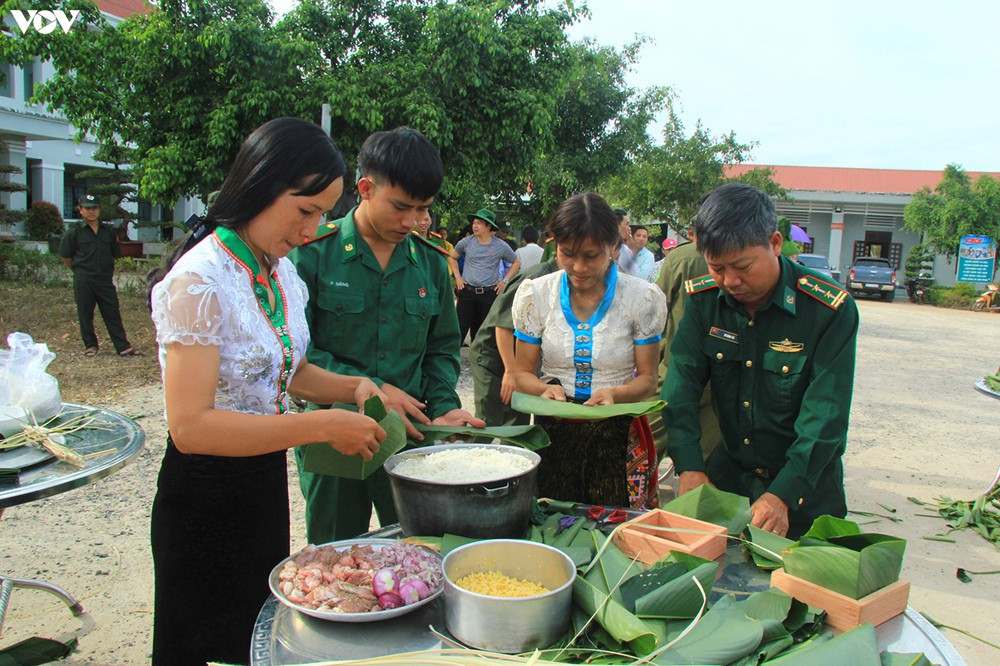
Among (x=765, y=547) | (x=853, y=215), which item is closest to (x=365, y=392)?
(x=765, y=547)

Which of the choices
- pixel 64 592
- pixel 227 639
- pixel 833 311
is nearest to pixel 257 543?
pixel 227 639

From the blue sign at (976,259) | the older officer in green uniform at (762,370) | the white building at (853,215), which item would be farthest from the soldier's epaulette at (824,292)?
the white building at (853,215)

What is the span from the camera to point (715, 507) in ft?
5.39

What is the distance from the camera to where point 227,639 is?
62.5 inches

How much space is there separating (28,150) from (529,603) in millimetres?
25127

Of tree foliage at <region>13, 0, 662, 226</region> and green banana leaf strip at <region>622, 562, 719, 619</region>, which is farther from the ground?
tree foliage at <region>13, 0, 662, 226</region>

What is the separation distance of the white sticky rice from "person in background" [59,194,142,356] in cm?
732

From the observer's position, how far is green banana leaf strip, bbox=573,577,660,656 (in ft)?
3.59

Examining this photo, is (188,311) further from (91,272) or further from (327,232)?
(91,272)

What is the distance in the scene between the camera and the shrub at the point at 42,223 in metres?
19.0

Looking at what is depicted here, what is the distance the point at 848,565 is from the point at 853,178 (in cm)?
3453

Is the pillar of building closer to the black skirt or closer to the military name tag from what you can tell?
the military name tag

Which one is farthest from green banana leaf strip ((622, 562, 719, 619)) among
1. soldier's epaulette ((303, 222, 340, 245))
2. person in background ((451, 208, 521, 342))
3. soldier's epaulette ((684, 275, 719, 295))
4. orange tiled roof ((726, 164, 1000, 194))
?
orange tiled roof ((726, 164, 1000, 194))

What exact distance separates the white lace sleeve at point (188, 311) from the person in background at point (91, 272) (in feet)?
24.0
